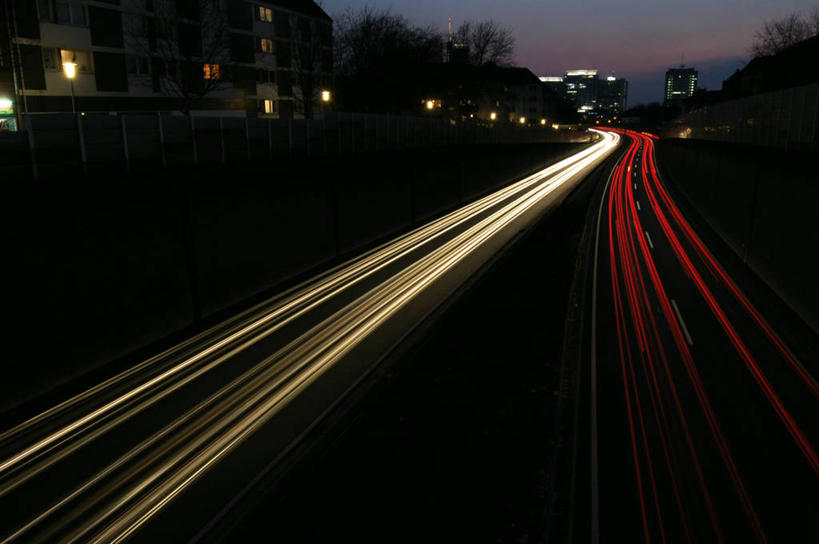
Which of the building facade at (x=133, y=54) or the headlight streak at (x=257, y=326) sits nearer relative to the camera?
the headlight streak at (x=257, y=326)

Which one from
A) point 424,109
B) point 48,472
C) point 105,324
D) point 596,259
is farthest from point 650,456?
point 424,109

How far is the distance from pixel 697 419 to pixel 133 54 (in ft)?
128

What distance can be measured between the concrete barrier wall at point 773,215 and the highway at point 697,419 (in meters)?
1.20

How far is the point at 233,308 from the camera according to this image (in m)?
15.9

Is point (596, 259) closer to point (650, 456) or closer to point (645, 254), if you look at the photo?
point (645, 254)

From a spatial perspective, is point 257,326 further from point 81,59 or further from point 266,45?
point 266,45

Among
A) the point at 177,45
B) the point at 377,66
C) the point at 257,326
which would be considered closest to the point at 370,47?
the point at 377,66

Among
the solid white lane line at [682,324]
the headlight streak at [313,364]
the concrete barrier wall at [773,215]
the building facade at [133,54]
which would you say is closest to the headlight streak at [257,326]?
the headlight streak at [313,364]

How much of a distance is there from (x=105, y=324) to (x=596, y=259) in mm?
18862

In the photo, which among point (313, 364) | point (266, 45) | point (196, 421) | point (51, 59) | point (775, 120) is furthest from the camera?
point (266, 45)

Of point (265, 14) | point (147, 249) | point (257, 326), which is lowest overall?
point (257, 326)

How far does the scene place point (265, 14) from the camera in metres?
47.1

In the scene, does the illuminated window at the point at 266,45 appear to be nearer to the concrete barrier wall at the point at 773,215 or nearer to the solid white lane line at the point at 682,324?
the concrete barrier wall at the point at 773,215

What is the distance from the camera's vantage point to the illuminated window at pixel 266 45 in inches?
1859
